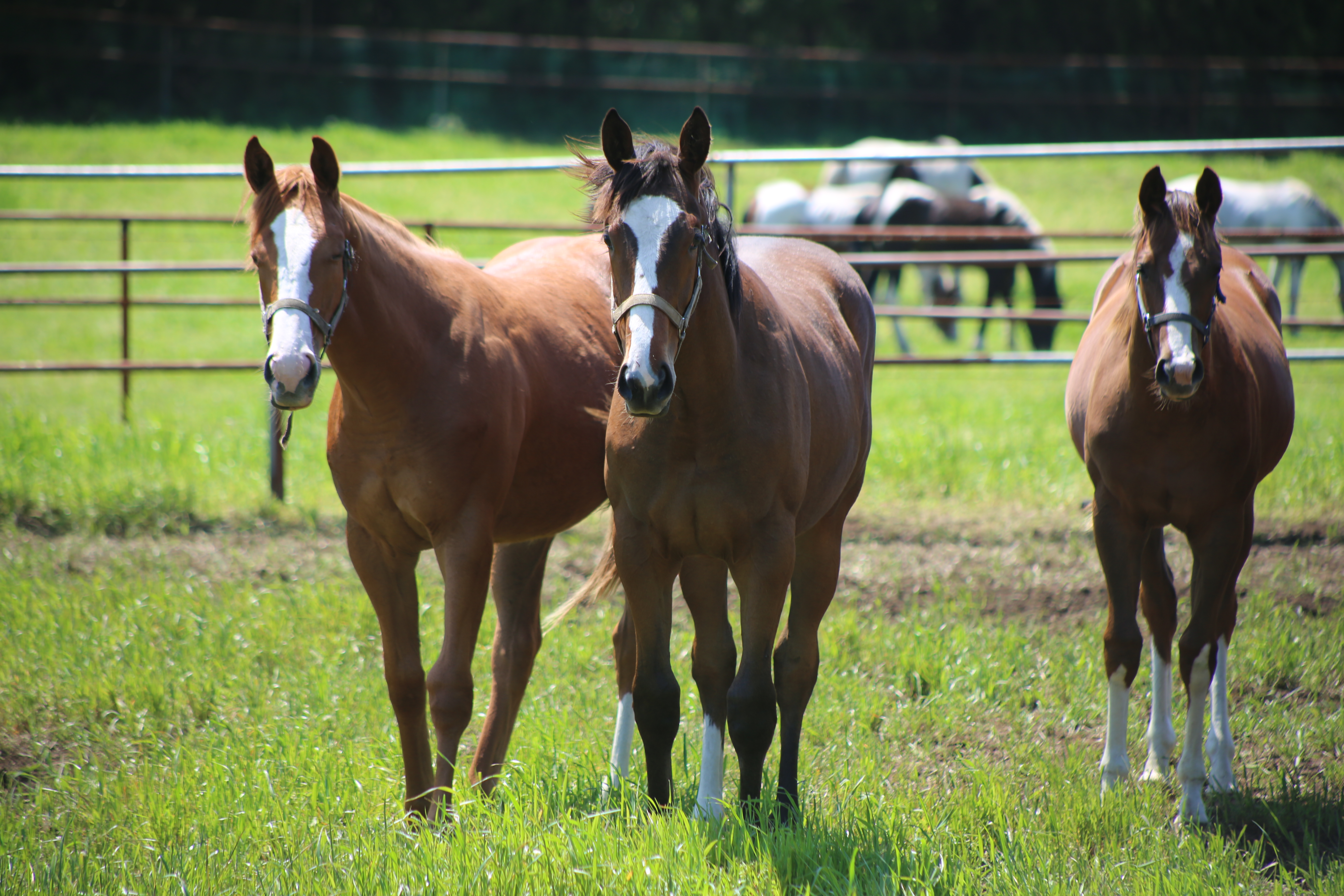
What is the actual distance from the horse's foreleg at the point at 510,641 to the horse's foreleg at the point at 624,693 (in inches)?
12.4

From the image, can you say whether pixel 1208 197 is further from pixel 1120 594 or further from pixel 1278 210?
pixel 1278 210

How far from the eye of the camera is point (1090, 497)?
21.5 feet

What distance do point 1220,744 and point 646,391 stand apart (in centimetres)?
256

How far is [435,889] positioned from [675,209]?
5.82 ft

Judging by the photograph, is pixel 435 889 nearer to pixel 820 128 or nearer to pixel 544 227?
pixel 544 227

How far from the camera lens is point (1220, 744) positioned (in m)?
3.60

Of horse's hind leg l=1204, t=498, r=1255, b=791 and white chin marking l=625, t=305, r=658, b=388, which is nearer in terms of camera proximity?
white chin marking l=625, t=305, r=658, b=388

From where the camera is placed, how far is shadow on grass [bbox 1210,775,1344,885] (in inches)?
118

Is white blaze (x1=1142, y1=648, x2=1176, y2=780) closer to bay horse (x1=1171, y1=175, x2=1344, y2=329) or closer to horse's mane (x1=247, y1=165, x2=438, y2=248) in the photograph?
horse's mane (x1=247, y1=165, x2=438, y2=248)

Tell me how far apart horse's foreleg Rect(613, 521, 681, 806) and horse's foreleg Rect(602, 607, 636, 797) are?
0.33 meters

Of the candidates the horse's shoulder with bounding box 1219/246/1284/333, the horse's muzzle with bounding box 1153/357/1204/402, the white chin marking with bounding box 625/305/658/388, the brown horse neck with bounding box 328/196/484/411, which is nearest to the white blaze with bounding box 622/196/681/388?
the white chin marking with bounding box 625/305/658/388

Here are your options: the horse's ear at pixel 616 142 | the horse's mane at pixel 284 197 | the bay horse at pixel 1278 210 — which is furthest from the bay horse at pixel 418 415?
the bay horse at pixel 1278 210

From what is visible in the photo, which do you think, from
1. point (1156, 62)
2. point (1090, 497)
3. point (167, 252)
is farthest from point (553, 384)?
point (1156, 62)

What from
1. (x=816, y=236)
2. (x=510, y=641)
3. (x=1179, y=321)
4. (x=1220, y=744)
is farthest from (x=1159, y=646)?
(x=816, y=236)
